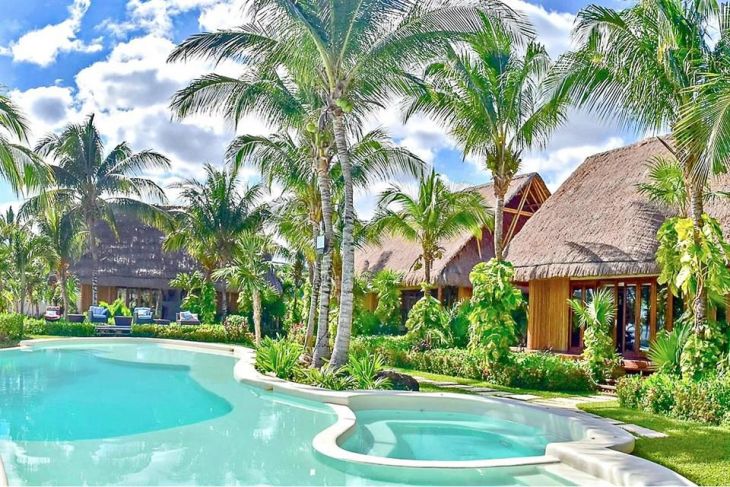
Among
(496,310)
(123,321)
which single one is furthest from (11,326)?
(496,310)

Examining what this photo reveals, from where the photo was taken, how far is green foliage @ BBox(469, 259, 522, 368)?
38.5 ft

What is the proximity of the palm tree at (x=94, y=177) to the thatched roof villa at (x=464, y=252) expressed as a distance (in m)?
9.32

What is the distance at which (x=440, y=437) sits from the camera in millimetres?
7812

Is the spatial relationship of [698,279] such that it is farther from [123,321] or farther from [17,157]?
[123,321]

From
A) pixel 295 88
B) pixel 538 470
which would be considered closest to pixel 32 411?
pixel 538 470

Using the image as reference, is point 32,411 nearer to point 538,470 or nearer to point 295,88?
point 538,470

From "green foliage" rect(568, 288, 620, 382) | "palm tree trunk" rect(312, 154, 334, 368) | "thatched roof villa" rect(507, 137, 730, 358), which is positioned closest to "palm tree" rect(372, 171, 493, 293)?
"thatched roof villa" rect(507, 137, 730, 358)

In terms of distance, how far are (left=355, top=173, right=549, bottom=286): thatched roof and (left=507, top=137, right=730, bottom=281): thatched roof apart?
352 centimetres

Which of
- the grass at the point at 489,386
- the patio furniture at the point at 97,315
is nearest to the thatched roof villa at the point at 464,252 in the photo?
the grass at the point at 489,386

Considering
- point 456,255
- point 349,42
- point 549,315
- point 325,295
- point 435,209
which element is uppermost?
point 349,42

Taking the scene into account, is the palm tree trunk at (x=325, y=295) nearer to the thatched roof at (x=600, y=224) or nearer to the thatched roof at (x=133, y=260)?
the thatched roof at (x=600, y=224)

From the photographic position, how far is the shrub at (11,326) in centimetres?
1805

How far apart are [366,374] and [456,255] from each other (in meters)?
10.5

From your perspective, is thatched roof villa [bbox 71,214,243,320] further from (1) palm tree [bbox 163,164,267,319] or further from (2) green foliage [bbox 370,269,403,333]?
(2) green foliage [bbox 370,269,403,333]
